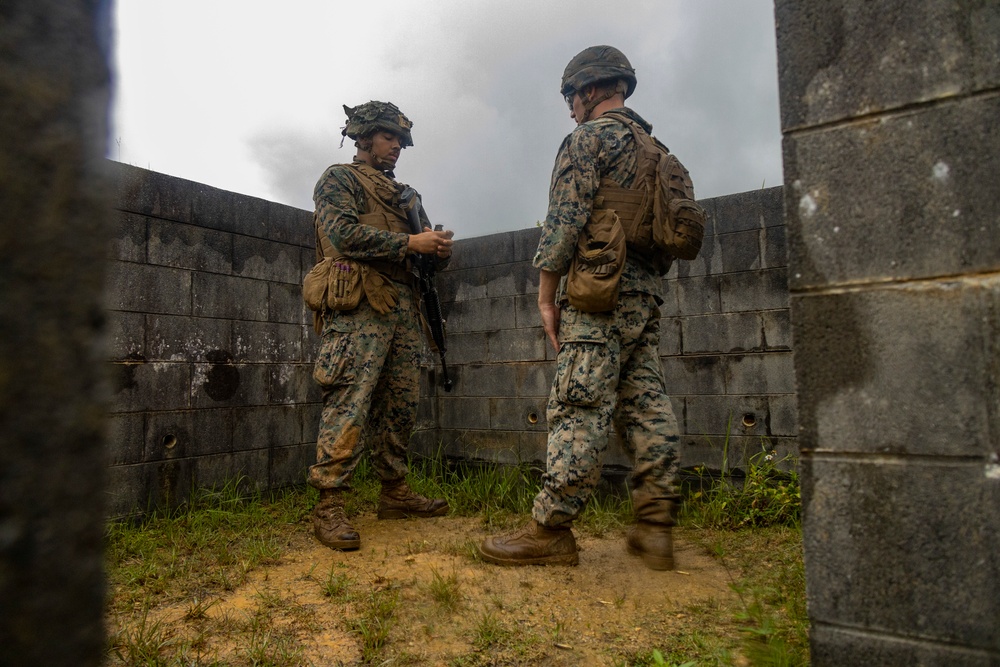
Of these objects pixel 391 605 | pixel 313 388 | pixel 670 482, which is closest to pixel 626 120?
pixel 670 482

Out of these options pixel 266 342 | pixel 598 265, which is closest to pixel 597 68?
pixel 598 265

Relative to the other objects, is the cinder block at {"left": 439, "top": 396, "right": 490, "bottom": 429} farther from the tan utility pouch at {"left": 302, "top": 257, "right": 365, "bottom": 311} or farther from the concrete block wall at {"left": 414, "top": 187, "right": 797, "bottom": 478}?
the tan utility pouch at {"left": 302, "top": 257, "right": 365, "bottom": 311}

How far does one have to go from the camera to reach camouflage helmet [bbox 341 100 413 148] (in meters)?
3.14

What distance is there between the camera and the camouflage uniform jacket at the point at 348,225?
9.45 feet

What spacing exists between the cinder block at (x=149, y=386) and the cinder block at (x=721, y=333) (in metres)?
2.53

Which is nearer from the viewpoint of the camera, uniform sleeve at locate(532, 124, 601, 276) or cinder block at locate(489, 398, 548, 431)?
uniform sleeve at locate(532, 124, 601, 276)

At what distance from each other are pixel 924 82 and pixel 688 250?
1220 mm

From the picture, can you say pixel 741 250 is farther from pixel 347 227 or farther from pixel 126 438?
pixel 126 438

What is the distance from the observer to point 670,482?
2344mm

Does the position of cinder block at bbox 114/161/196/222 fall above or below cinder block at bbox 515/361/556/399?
above

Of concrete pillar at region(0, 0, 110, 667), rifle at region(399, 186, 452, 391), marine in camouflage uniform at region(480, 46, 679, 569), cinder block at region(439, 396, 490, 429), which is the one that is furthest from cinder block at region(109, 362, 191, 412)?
concrete pillar at region(0, 0, 110, 667)

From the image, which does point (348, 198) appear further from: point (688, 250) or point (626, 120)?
point (688, 250)

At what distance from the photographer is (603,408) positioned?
2.29 metres

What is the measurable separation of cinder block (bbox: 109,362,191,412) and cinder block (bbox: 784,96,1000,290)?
108 inches
